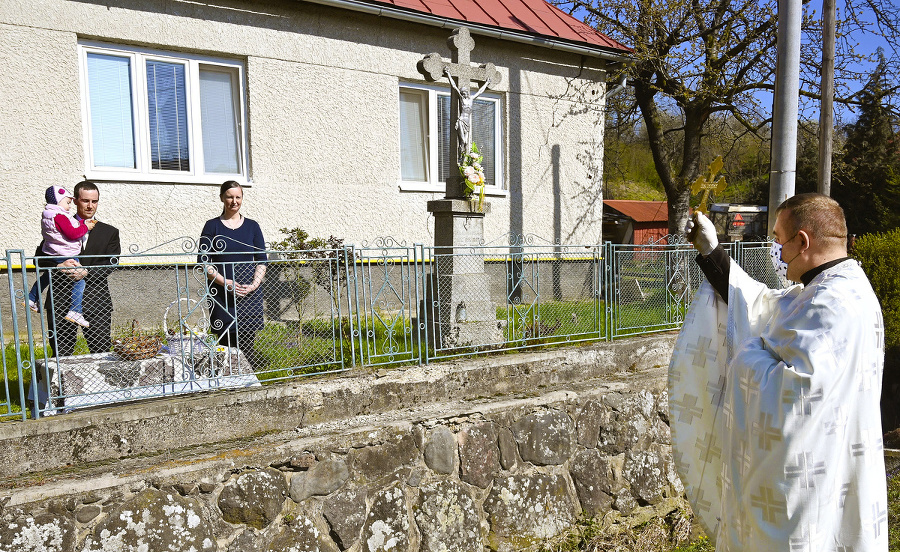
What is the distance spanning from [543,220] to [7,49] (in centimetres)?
695

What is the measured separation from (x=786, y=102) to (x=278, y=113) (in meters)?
5.59

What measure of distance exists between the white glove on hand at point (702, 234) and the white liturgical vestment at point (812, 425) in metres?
0.42

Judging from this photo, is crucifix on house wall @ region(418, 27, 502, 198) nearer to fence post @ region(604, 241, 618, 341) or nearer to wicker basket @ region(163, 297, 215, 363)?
fence post @ region(604, 241, 618, 341)

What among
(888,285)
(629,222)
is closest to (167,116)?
(888,285)

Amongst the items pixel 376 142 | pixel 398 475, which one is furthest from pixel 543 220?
pixel 398 475

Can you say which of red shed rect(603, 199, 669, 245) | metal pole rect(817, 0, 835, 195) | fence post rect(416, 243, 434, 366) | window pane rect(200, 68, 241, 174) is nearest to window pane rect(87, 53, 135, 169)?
window pane rect(200, 68, 241, 174)

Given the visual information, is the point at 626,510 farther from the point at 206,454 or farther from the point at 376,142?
the point at 376,142

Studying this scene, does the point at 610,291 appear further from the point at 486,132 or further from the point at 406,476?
the point at 486,132

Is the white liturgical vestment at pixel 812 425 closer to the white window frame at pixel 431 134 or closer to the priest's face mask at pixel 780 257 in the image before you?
the priest's face mask at pixel 780 257

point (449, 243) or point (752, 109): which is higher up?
point (752, 109)

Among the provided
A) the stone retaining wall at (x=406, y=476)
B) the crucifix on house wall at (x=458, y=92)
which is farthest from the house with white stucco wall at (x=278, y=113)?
the stone retaining wall at (x=406, y=476)

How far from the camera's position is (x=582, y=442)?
4602 millimetres

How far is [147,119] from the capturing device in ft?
24.2

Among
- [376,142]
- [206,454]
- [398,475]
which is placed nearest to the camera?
[206,454]
